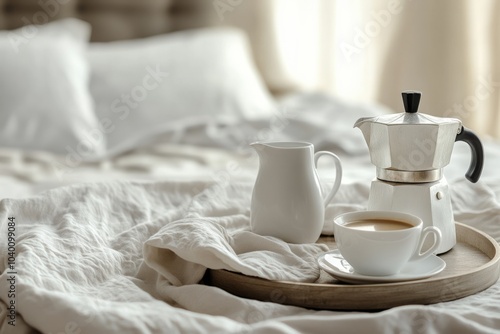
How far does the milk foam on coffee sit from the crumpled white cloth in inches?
3.3

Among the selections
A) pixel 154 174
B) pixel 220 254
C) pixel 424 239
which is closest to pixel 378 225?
pixel 424 239

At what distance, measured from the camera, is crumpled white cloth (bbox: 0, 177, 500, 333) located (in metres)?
0.80

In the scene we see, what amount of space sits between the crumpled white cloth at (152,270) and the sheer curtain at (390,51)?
57.8 inches

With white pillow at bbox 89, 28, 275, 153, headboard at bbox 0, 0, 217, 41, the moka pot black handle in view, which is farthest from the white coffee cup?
headboard at bbox 0, 0, 217, 41

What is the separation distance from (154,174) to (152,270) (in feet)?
2.32

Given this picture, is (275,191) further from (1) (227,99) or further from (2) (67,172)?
(1) (227,99)

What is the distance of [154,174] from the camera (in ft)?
5.52

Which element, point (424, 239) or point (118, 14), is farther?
point (118, 14)

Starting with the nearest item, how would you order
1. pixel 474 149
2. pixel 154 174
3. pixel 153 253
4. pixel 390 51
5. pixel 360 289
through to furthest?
pixel 360 289 → pixel 153 253 → pixel 474 149 → pixel 154 174 → pixel 390 51

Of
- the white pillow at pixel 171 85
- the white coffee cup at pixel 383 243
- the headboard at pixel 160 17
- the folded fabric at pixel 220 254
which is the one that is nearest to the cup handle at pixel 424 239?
the white coffee cup at pixel 383 243

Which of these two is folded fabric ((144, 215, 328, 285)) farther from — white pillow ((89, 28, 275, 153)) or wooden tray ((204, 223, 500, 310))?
white pillow ((89, 28, 275, 153))

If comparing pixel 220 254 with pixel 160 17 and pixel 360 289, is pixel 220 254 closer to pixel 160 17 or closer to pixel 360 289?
pixel 360 289

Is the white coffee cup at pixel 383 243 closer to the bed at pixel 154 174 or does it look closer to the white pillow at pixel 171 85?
the bed at pixel 154 174

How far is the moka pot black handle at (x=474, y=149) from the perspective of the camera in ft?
3.46
